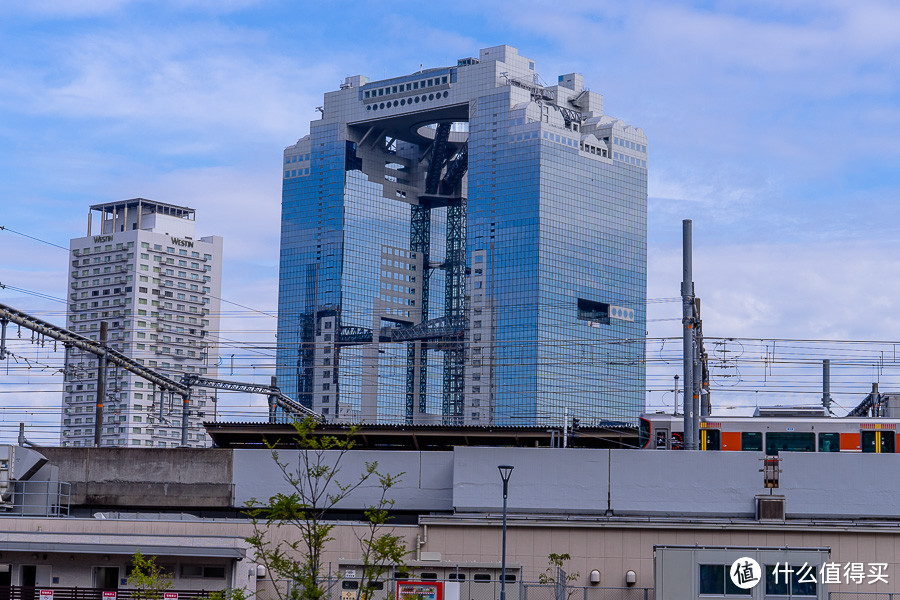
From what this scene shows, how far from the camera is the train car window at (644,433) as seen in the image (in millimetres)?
58250

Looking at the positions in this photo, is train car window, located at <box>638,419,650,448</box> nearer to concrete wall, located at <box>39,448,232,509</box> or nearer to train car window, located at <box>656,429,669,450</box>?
train car window, located at <box>656,429,669,450</box>

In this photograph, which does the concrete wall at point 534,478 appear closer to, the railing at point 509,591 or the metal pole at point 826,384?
the railing at point 509,591

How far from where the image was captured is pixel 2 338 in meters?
58.7

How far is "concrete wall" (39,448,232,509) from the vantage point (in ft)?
166

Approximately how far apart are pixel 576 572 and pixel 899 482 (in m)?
15.4

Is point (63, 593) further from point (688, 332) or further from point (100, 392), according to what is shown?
point (688, 332)

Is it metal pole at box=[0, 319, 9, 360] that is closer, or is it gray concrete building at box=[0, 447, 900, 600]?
gray concrete building at box=[0, 447, 900, 600]

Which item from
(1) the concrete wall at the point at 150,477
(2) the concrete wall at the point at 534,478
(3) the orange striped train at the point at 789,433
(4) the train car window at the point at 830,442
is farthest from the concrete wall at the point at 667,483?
(1) the concrete wall at the point at 150,477

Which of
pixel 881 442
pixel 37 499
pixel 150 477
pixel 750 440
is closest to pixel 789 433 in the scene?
pixel 750 440

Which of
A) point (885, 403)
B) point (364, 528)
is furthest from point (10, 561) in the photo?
point (885, 403)

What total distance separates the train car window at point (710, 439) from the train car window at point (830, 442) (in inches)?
183

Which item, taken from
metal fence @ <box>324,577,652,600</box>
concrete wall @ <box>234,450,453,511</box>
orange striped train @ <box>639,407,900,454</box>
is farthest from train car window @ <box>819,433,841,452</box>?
concrete wall @ <box>234,450,453,511</box>

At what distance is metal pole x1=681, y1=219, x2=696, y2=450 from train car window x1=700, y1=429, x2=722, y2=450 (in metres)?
7.96

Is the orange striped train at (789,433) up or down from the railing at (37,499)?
up
